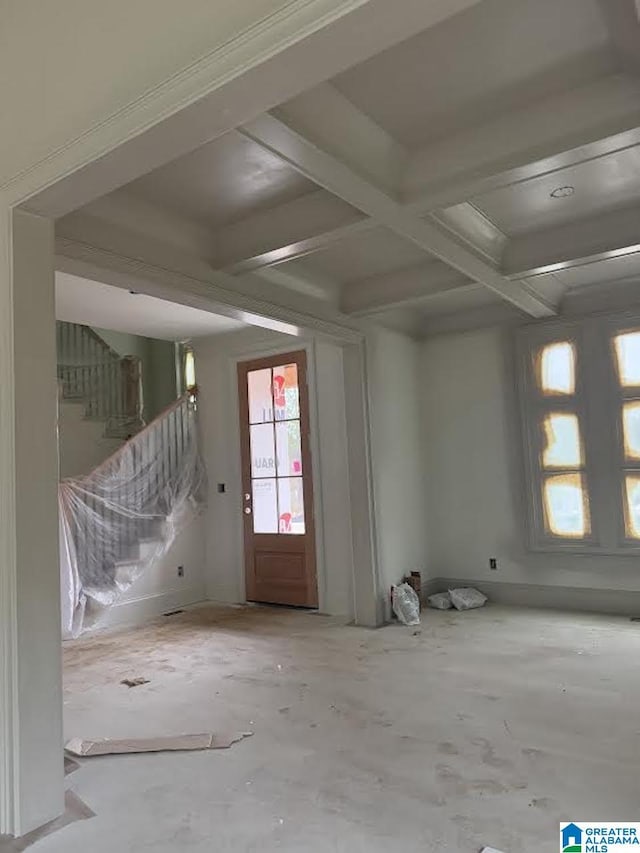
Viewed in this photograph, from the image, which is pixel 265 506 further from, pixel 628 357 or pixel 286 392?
pixel 628 357

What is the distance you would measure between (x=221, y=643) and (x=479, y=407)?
10.0ft

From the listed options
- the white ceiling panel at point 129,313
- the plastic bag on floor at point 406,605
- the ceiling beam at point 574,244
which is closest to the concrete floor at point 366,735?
the plastic bag on floor at point 406,605

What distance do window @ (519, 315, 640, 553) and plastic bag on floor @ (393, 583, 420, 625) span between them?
3.86 feet

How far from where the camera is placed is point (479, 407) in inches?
225

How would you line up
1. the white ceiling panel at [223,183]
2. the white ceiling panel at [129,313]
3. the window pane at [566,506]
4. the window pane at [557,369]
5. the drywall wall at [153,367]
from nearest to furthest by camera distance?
the white ceiling panel at [223,183], the white ceiling panel at [129,313], the window pane at [566,506], the window pane at [557,369], the drywall wall at [153,367]

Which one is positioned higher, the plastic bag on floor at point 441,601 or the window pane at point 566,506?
the window pane at point 566,506

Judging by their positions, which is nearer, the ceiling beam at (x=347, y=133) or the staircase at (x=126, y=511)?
the ceiling beam at (x=347, y=133)

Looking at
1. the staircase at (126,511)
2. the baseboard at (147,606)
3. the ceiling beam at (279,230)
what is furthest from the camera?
the baseboard at (147,606)

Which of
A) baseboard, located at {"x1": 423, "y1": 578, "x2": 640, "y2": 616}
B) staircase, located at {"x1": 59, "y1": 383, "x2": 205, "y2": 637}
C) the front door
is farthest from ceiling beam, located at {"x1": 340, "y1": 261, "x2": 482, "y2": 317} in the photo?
baseboard, located at {"x1": 423, "y1": 578, "x2": 640, "y2": 616}

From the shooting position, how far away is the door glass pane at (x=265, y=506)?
594cm

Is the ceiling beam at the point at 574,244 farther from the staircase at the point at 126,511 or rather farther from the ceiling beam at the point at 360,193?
the staircase at the point at 126,511

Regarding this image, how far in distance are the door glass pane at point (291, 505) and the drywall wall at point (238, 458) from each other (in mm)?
204

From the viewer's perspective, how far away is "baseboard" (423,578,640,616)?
16.3 feet

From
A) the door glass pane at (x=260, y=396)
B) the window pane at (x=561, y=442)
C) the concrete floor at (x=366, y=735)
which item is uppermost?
the door glass pane at (x=260, y=396)
